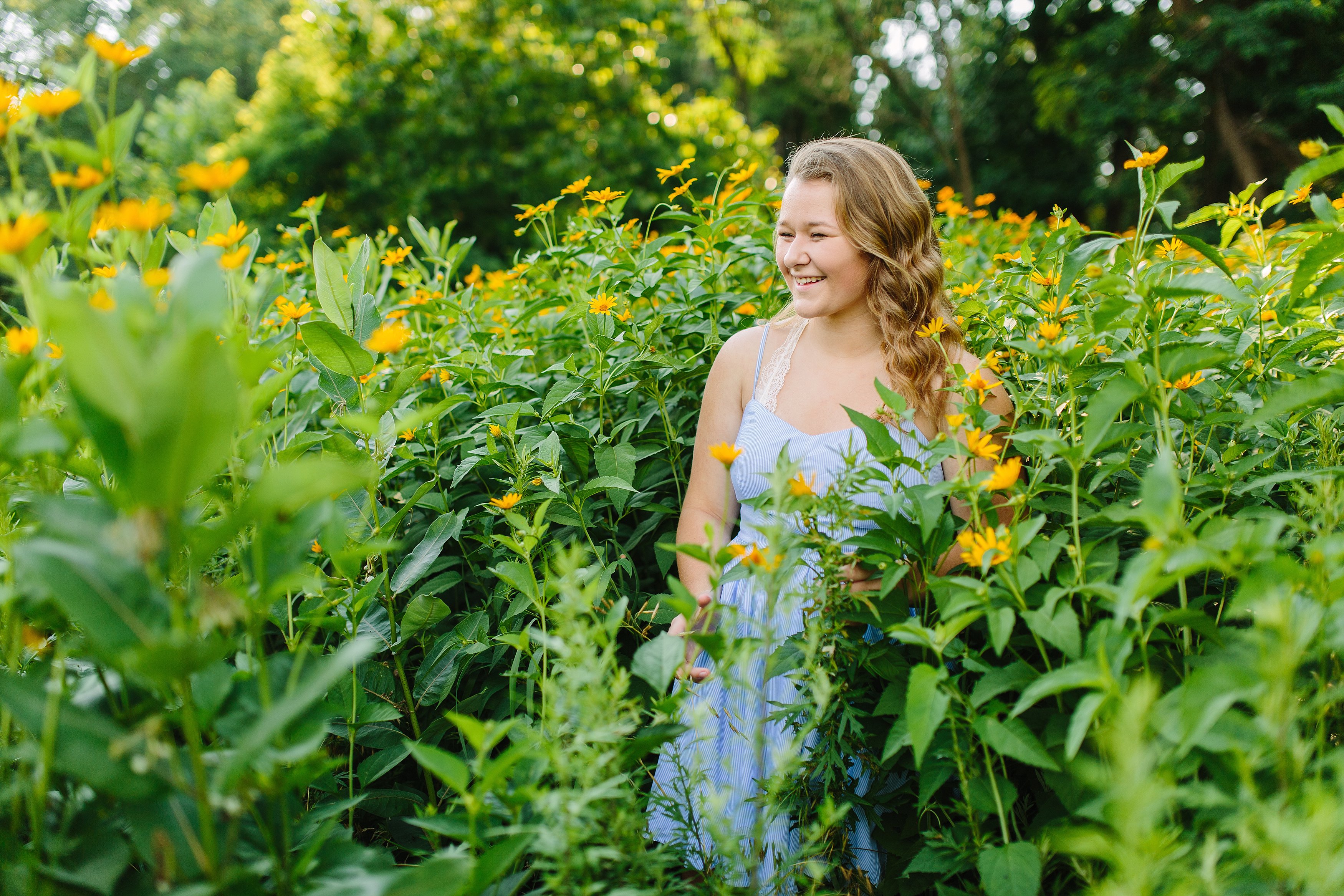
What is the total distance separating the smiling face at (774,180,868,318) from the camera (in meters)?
1.90

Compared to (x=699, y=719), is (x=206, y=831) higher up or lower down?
higher up

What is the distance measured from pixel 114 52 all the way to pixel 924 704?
1.27 metres

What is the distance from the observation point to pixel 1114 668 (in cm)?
93

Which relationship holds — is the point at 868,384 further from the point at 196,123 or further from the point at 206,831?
the point at 196,123

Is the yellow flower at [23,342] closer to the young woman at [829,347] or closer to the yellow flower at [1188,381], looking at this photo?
the young woman at [829,347]

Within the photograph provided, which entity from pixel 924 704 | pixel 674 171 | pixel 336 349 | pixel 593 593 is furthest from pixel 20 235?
pixel 674 171

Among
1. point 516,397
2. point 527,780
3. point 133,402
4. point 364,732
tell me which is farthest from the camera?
point 516,397

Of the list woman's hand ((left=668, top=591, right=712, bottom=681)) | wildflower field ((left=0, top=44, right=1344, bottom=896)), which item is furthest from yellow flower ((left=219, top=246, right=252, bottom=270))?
woman's hand ((left=668, top=591, right=712, bottom=681))

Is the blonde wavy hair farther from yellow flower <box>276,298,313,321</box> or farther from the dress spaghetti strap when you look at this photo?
yellow flower <box>276,298,313,321</box>

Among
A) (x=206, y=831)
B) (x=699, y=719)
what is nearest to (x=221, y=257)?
(x=206, y=831)

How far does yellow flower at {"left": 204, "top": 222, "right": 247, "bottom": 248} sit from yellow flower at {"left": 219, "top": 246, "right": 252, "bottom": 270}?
16mm

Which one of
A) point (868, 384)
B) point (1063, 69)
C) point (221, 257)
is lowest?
point (868, 384)

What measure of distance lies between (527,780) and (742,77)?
1494cm

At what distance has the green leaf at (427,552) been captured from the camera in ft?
4.99
